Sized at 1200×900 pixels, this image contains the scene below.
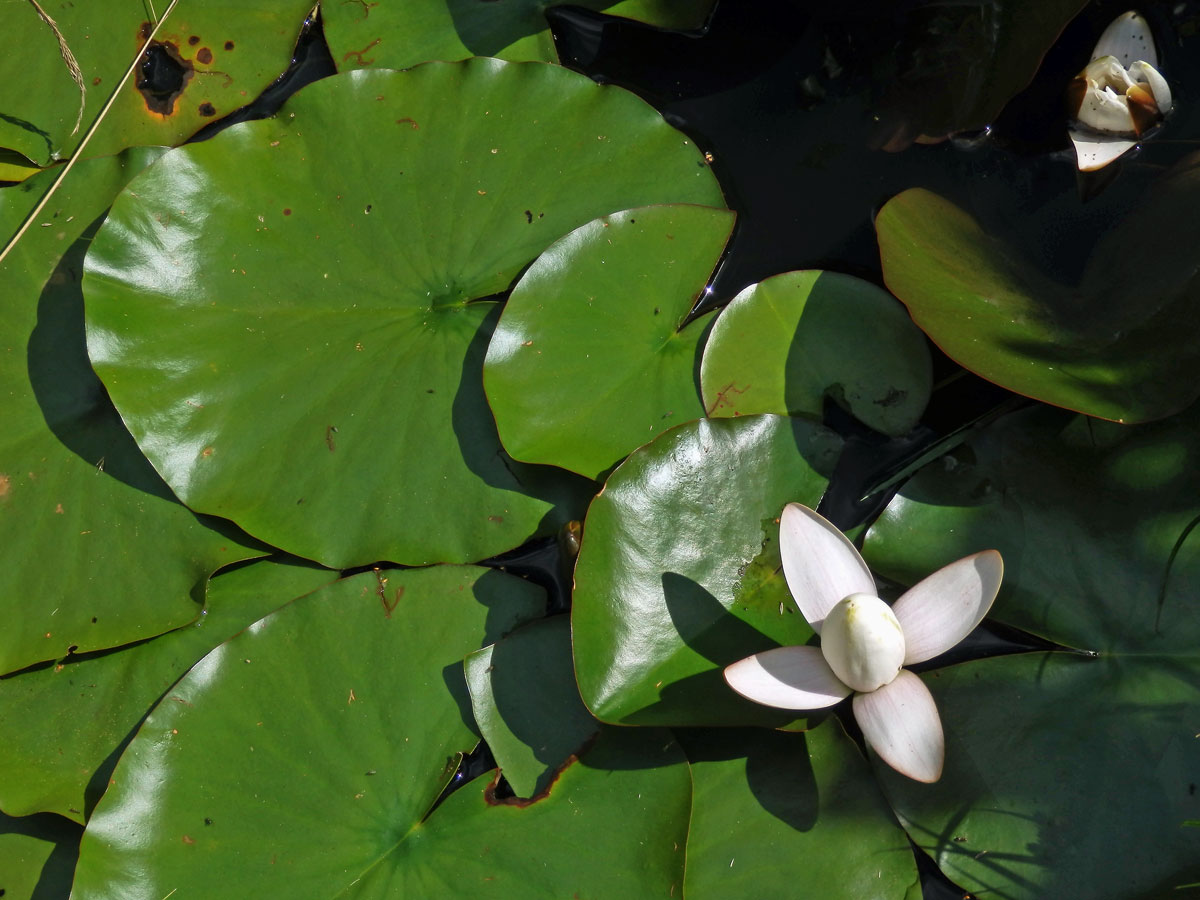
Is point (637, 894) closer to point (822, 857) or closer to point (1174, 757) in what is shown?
point (822, 857)

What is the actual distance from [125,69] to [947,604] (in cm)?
230

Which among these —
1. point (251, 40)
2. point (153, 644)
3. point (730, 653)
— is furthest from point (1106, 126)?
point (153, 644)

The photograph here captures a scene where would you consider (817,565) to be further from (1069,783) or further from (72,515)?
(72,515)

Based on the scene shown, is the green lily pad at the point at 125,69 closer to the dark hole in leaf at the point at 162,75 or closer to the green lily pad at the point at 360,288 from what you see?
the dark hole in leaf at the point at 162,75

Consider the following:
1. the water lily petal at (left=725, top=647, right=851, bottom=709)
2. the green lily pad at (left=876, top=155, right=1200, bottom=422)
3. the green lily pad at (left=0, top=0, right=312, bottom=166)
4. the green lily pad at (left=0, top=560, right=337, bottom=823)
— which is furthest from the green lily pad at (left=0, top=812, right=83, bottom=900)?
the green lily pad at (left=876, top=155, right=1200, bottom=422)

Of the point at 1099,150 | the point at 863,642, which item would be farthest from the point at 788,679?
the point at 1099,150

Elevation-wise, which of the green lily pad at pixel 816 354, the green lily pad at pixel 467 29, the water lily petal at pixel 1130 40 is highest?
the green lily pad at pixel 467 29

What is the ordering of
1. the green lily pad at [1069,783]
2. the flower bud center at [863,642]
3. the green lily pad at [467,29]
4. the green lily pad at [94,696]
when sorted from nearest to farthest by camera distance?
the flower bud center at [863,642]
the green lily pad at [1069,783]
the green lily pad at [94,696]
the green lily pad at [467,29]

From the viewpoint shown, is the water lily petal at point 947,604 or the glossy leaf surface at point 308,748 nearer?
the water lily petal at point 947,604

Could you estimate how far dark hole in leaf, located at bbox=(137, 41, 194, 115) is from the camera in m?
2.11

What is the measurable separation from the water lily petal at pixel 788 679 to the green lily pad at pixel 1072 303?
2.08ft

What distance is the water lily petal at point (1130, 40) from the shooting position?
75.0 inches

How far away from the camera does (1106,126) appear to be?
1.88m

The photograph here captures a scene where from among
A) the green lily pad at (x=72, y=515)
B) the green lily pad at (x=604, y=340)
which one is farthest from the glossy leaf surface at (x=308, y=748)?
the green lily pad at (x=604, y=340)
